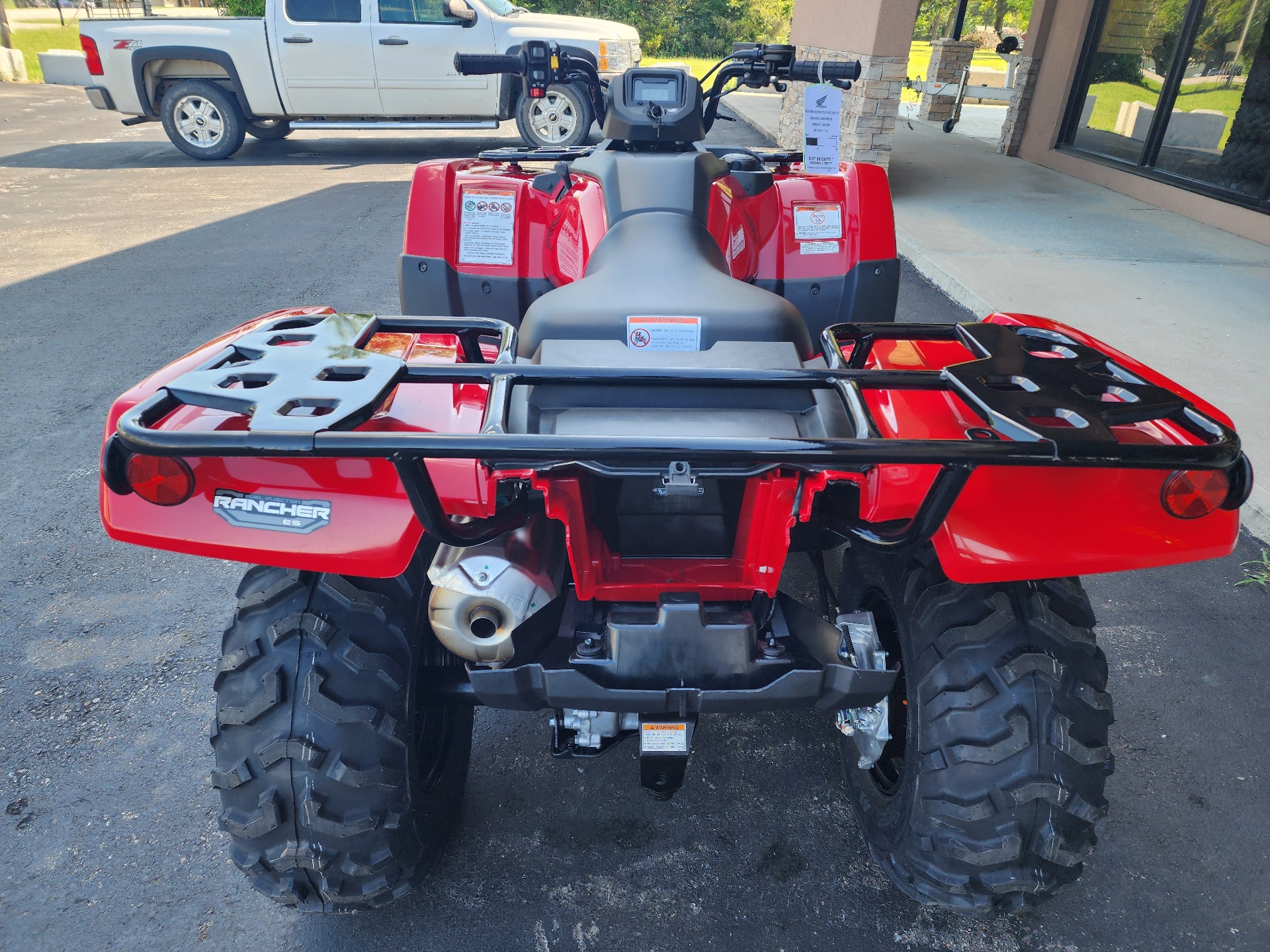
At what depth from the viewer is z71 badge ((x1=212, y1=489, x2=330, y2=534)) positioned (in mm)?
1394

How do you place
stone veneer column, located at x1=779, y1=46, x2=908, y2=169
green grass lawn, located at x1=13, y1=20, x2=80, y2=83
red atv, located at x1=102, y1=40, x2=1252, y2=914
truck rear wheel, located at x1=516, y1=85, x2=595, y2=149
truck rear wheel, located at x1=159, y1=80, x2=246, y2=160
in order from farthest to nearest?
green grass lawn, located at x1=13, y1=20, x2=80, y2=83, truck rear wheel, located at x1=159, y1=80, x2=246, y2=160, truck rear wheel, located at x1=516, y1=85, x2=595, y2=149, stone veneer column, located at x1=779, y1=46, x2=908, y2=169, red atv, located at x1=102, y1=40, x2=1252, y2=914

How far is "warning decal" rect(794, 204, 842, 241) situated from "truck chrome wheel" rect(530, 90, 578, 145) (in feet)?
25.4

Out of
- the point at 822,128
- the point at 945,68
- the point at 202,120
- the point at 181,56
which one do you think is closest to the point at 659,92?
the point at 822,128

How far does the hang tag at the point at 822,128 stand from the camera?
2754 millimetres

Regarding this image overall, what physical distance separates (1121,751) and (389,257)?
6005 mm

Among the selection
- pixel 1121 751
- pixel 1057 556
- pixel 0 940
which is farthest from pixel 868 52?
pixel 0 940

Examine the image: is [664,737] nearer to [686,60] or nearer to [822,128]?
[822,128]

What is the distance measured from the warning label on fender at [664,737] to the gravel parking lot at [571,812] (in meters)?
0.50

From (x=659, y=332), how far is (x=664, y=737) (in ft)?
2.79

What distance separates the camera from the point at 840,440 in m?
1.21

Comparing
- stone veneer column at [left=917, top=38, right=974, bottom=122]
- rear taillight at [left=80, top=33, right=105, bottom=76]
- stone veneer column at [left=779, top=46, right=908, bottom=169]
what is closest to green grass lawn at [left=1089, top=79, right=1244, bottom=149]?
stone veneer column at [left=779, top=46, right=908, bottom=169]

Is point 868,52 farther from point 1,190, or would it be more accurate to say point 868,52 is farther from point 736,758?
point 1,190

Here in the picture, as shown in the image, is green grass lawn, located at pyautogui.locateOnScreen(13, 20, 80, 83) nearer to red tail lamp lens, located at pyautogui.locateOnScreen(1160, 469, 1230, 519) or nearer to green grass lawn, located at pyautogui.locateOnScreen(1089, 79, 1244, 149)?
green grass lawn, located at pyautogui.locateOnScreen(1089, 79, 1244, 149)

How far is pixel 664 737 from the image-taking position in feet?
5.69
